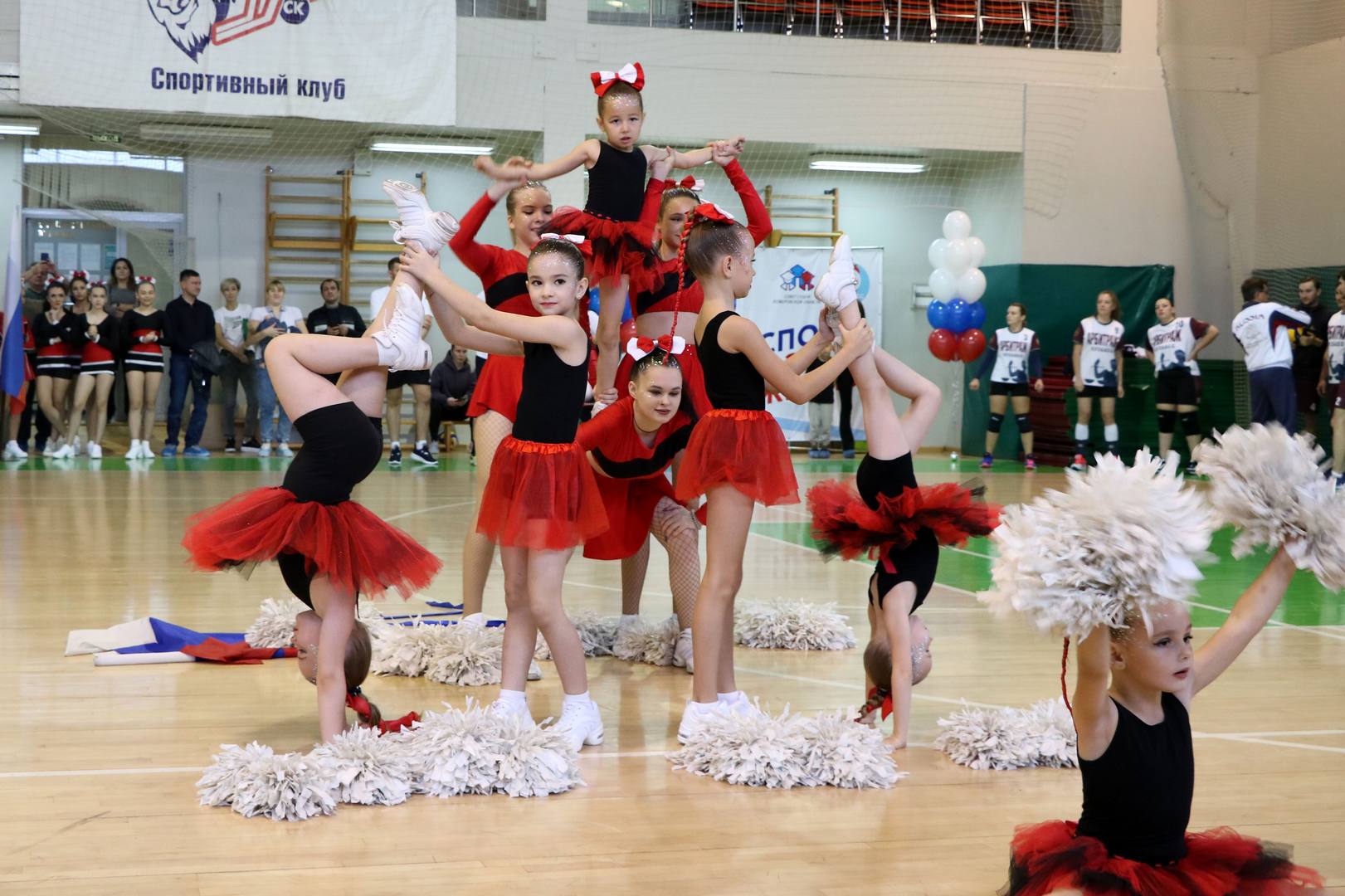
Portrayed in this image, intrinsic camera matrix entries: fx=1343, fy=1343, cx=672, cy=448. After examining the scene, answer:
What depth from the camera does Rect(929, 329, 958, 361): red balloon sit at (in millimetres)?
12391

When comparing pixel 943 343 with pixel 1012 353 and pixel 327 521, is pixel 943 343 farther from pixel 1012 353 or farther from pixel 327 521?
pixel 327 521

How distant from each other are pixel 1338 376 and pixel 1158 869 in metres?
9.78

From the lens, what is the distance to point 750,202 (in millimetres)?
4836

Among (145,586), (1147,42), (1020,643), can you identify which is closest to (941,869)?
(1020,643)

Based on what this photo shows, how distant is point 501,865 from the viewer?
2.58 metres

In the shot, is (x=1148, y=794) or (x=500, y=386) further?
(x=500, y=386)

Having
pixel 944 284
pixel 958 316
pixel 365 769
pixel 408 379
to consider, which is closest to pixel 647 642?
pixel 365 769

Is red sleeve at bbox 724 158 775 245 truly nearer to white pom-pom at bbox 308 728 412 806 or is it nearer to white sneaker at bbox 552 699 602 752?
white sneaker at bbox 552 699 602 752

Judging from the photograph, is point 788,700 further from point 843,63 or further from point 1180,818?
point 843,63

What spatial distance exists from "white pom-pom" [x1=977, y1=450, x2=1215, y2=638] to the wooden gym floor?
858 millimetres

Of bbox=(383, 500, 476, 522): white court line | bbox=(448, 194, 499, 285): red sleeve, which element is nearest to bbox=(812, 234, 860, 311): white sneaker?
bbox=(448, 194, 499, 285): red sleeve

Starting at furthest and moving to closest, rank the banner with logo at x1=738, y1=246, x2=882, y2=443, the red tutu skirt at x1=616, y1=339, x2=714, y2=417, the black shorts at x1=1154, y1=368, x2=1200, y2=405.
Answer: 1. the banner with logo at x1=738, y1=246, x2=882, y2=443
2. the black shorts at x1=1154, y1=368, x2=1200, y2=405
3. the red tutu skirt at x1=616, y1=339, x2=714, y2=417

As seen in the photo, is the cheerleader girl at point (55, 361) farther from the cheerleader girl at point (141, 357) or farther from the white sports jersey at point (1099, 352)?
the white sports jersey at point (1099, 352)

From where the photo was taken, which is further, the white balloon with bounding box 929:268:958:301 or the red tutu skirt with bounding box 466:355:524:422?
the white balloon with bounding box 929:268:958:301
